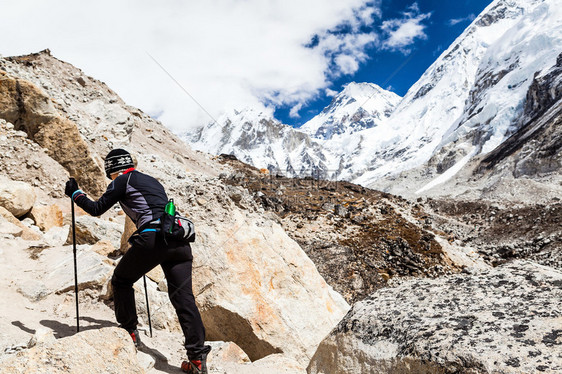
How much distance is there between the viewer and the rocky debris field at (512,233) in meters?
19.0


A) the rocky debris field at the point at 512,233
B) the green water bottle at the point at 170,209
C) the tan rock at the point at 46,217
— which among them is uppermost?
the rocky debris field at the point at 512,233

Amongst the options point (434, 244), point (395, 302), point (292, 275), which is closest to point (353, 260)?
point (434, 244)

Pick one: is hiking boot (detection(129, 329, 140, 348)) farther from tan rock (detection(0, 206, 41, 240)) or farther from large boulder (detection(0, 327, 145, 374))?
tan rock (detection(0, 206, 41, 240))

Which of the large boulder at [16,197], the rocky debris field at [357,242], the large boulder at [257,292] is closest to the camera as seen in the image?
the large boulder at [257,292]

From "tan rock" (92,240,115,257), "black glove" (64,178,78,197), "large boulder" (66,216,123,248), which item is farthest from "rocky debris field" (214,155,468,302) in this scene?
"black glove" (64,178,78,197)

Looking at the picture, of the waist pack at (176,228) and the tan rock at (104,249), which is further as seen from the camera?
the tan rock at (104,249)

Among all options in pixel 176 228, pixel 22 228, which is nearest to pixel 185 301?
pixel 176 228

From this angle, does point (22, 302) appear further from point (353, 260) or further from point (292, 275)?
point (353, 260)

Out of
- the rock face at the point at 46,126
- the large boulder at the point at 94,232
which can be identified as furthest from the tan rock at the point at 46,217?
the rock face at the point at 46,126

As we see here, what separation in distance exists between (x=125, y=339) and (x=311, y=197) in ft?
66.2

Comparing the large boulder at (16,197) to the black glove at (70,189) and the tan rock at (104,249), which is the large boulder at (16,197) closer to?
the tan rock at (104,249)

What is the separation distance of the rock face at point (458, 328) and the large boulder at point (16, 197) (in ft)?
25.8

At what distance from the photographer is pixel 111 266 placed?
234 inches

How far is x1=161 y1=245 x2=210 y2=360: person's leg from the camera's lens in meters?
3.69
